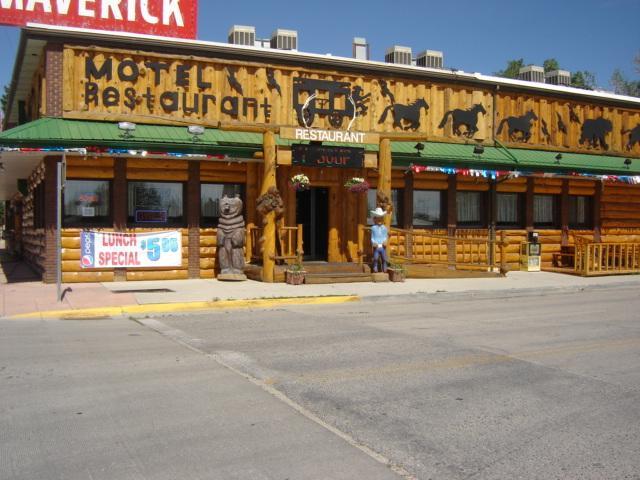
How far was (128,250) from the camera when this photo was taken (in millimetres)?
15273

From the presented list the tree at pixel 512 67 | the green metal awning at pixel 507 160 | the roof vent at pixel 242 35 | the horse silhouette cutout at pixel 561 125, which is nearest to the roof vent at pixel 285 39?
the roof vent at pixel 242 35

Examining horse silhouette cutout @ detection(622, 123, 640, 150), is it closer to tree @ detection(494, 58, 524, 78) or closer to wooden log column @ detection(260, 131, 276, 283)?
wooden log column @ detection(260, 131, 276, 283)

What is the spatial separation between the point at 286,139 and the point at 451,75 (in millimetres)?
6479

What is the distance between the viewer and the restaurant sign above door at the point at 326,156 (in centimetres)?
1775

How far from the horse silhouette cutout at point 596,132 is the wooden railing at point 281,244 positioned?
12.2m

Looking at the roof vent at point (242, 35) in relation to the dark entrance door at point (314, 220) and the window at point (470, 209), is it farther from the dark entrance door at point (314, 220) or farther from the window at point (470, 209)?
the window at point (470, 209)

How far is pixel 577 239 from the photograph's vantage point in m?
22.8

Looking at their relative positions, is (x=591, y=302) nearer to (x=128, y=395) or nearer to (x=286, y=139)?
(x=286, y=139)

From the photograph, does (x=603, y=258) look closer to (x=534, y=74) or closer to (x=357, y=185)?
(x=534, y=74)

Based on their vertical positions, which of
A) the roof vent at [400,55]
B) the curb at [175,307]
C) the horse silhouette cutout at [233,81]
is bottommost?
the curb at [175,307]

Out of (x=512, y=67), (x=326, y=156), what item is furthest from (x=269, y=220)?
(x=512, y=67)

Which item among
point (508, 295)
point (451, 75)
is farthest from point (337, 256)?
point (451, 75)

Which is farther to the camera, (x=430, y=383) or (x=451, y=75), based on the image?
(x=451, y=75)

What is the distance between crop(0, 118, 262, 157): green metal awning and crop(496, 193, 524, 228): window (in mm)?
8927
